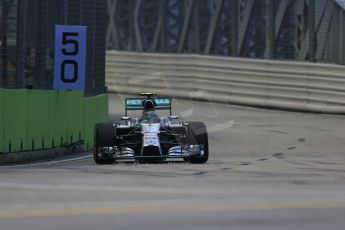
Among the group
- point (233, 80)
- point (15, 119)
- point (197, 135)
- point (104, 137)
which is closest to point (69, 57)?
point (15, 119)

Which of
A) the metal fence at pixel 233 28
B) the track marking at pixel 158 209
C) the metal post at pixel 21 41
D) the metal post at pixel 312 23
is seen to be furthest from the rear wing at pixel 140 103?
the metal post at pixel 312 23

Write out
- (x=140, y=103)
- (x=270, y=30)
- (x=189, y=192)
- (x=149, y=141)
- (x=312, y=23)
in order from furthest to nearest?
(x=270, y=30) < (x=312, y=23) < (x=140, y=103) < (x=149, y=141) < (x=189, y=192)

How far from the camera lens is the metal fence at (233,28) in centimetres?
2347

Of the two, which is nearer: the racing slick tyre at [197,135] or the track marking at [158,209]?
the track marking at [158,209]

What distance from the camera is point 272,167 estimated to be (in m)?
13.4

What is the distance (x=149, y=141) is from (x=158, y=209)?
190 inches

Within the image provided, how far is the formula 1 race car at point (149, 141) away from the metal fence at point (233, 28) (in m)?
11.0

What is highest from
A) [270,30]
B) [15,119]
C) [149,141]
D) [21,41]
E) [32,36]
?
[270,30]

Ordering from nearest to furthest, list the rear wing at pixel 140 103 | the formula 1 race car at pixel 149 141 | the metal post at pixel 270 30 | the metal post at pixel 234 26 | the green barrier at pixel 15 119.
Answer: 1. the formula 1 race car at pixel 149 141
2. the rear wing at pixel 140 103
3. the green barrier at pixel 15 119
4. the metal post at pixel 270 30
5. the metal post at pixel 234 26

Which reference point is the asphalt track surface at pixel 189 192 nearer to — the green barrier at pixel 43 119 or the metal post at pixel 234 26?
the green barrier at pixel 43 119

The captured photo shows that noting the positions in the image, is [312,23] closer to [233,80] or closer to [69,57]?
[233,80]

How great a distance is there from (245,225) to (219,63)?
20.2 meters

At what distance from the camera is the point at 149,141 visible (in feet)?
41.8

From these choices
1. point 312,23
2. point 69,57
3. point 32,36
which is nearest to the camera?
point 69,57
